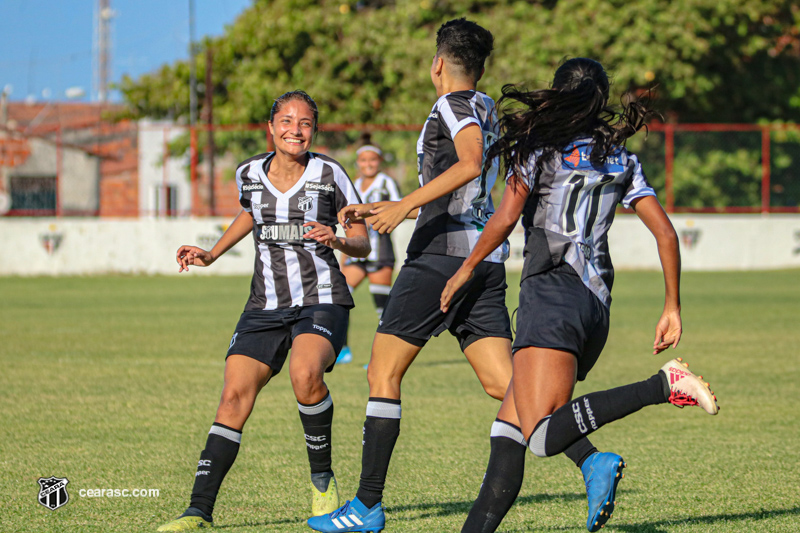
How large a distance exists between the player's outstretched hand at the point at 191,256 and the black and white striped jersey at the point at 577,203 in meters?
1.83

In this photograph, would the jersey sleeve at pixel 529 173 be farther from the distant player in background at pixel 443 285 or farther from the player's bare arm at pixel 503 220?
the distant player in background at pixel 443 285

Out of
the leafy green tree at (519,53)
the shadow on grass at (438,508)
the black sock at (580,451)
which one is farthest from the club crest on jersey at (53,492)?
the leafy green tree at (519,53)

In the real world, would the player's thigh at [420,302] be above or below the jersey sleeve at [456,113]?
below

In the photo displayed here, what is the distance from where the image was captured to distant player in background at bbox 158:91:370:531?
4.63 meters

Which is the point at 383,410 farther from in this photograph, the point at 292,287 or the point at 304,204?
the point at 304,204

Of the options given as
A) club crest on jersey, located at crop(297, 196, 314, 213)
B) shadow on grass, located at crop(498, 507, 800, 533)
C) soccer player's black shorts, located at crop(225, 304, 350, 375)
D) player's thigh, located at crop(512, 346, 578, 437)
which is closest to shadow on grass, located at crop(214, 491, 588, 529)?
shadow on grass, located at crop(498, 507, 800, 533)

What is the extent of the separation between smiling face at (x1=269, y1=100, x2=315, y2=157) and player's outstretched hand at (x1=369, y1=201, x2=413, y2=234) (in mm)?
988

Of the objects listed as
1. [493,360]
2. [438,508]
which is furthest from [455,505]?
[493,360]

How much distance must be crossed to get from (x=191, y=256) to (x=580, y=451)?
2204mm

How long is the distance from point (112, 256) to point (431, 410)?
15.8 meters

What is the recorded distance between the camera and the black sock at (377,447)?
437 centimetres

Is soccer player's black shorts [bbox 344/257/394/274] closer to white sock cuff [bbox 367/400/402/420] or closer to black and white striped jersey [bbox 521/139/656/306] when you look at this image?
white sock cuff [bbox 367/400/402/420]

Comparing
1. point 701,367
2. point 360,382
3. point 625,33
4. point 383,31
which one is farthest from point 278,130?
point 383,31

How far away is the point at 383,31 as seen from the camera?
1128 inches
